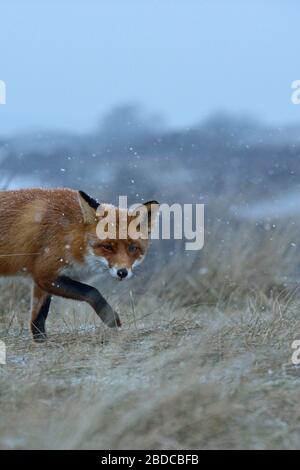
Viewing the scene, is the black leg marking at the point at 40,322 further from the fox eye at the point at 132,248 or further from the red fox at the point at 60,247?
the fox eye at the point at 132,248

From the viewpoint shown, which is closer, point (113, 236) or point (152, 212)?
point (113, 236)

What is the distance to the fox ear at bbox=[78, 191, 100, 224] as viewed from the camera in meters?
5.60

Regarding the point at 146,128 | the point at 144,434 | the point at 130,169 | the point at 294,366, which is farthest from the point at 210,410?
the point at 146,128

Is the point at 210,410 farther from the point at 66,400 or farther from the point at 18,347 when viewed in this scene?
the point at 18,347

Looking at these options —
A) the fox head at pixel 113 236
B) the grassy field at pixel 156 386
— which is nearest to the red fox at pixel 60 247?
the fox head at pixel 113 236

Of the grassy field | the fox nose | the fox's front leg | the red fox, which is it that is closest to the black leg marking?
the red fox

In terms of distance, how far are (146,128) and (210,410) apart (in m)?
22.1

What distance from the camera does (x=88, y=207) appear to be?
564cm

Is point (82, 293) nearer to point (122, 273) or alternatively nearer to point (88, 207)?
point (122, 273)

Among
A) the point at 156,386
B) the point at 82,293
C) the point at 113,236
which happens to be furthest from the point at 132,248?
the point at 156,386

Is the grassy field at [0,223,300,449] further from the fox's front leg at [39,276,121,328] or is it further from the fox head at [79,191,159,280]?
the fox head at [79,191,159,280]

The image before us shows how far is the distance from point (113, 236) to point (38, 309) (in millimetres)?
932
